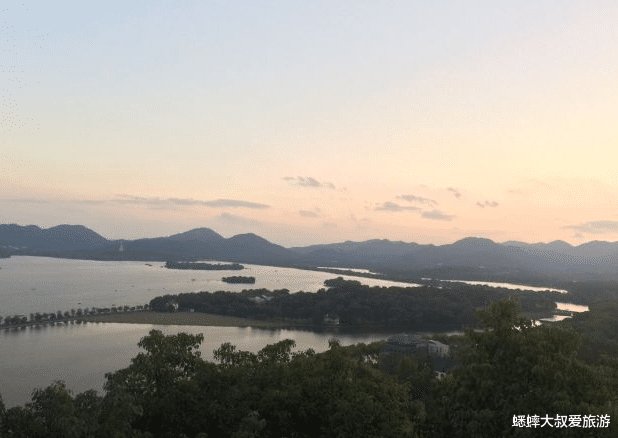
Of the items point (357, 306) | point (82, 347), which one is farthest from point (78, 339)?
point (357, 306)

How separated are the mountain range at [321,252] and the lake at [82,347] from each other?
75.0 m

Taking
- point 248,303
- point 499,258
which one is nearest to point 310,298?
point 248,303

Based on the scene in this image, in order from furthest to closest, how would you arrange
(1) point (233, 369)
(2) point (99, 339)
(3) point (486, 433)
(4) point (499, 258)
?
(4) point (499, 258) → (2) point (99, 339) → (1) point (233, 369) → (3) point (486, 433)

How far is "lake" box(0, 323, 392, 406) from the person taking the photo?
64.1ft

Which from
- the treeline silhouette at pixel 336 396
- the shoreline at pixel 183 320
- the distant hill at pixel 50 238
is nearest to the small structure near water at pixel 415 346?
the treeline silhouette at pixel 336 396

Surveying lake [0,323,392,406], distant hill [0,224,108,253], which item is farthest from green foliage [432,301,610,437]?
distant hill [0,224,108,253]

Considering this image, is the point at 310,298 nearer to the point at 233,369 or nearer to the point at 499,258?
the point at 233,369

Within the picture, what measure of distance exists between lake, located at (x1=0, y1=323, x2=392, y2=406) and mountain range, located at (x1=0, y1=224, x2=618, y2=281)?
75.0m

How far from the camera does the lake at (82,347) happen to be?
19536 millimetres

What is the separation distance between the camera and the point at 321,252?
165 meters

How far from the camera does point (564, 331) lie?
23.0 feet

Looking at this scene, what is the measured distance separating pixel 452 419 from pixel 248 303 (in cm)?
3674

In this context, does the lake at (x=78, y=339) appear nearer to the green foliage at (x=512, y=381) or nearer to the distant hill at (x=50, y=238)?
the green foliage at (x=512, y=381)

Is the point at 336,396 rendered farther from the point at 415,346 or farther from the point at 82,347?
the point at 82,347
